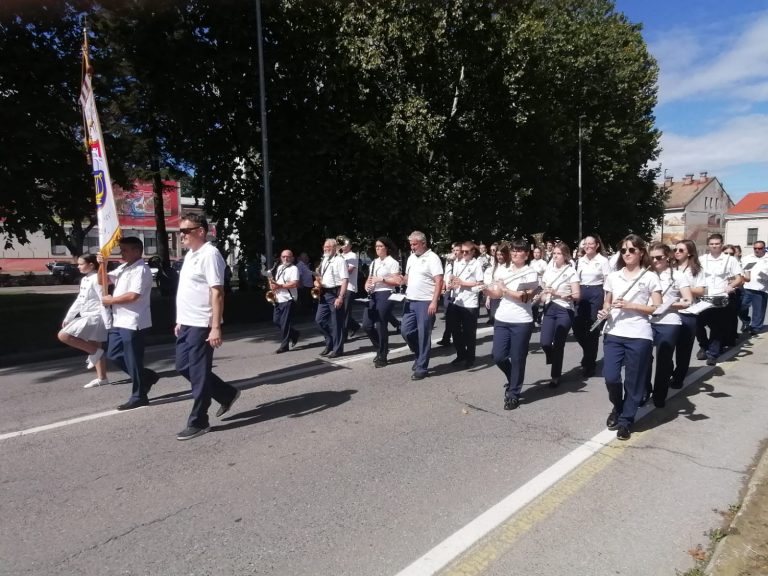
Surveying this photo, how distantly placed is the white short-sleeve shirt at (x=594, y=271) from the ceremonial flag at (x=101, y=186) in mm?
6091

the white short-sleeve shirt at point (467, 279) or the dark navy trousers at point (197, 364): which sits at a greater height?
the white short-sleeve shirt at point (467, 279)

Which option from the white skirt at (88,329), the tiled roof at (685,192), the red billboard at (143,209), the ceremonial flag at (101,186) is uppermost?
the tiled roof at (685,192)

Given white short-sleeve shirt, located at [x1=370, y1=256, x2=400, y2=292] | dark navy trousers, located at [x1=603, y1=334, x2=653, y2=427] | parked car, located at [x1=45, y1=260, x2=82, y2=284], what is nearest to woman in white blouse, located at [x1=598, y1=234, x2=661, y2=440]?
dark navy trousers, located at [x1=603, y1=334, x2=653, y2=427]

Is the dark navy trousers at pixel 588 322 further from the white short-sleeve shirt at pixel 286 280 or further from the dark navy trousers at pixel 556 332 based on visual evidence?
the white short-sleeve shirt at pixel 286 280

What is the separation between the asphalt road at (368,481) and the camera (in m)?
3.03

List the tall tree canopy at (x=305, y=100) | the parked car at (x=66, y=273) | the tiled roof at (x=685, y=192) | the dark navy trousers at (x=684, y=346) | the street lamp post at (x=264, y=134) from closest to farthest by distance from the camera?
the dark navy trousers at (x=684, y=346) → the tall tree canopy at (x=305, y=100) → the street lamp post at (x=264, y=134) → the parked car at (x=66, y=273) → the tiled roof at (x=685, y=192)

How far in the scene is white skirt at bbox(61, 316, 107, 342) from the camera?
684cm

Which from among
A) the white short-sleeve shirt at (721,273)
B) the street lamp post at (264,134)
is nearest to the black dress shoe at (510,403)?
the white short-sleeve shirt at (721,273)

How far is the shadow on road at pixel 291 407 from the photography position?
17.5 ft

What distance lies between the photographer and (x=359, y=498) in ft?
12.0

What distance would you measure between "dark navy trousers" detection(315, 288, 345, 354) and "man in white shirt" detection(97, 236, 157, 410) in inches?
128

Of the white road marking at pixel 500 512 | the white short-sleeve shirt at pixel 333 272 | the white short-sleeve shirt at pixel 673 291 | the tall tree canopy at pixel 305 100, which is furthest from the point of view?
the tall tree canopy at pixel 305 100

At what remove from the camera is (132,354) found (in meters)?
5.65

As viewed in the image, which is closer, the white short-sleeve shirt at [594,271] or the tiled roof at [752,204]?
the white short-sleeve shirt at [594,271]
